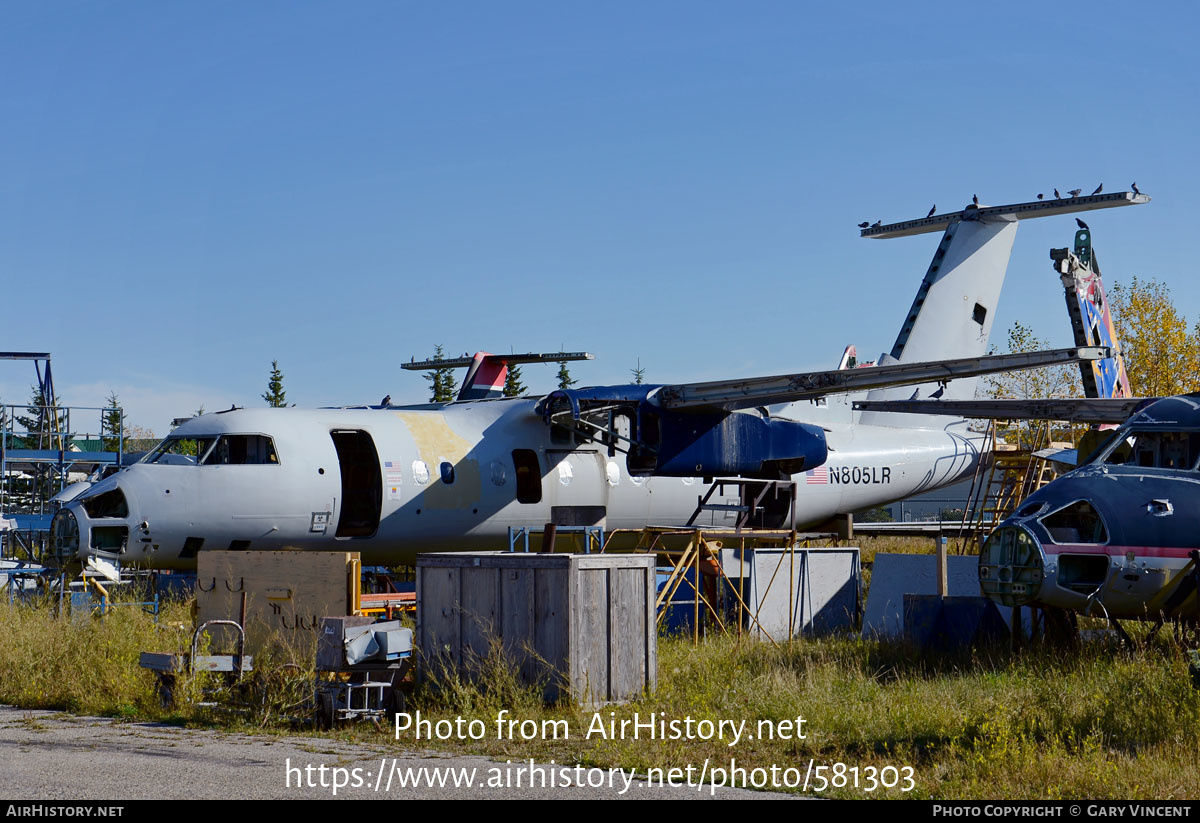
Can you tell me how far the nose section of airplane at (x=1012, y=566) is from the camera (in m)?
11.3

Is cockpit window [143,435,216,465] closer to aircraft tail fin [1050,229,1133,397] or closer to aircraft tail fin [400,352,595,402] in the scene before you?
aircraft tail fin [400,352,595,402]

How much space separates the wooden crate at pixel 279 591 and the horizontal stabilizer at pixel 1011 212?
56.4 ft

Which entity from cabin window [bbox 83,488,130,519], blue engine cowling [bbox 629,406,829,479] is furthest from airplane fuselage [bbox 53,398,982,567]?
blue engine cowling [bbox 629,406,829,479]

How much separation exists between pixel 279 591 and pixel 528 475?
6.80 meters

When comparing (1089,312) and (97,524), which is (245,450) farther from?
(1089,312)

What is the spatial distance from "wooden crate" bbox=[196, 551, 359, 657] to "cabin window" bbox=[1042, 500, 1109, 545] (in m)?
7.47

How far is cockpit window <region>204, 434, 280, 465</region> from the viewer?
17141mm

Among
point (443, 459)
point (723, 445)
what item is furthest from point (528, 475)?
point (723, 445)

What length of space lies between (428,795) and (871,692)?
518cm

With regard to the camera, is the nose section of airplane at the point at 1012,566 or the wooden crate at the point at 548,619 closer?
the wooden crate at the point at 548,619

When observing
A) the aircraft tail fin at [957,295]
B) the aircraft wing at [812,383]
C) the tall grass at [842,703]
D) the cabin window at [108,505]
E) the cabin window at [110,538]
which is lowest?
the tall grass at [842,703]

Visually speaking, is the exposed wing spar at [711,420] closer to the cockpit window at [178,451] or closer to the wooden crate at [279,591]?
the cockpit window at [178,451]

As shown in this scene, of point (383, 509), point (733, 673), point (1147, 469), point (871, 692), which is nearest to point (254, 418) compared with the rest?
point (383, 509)

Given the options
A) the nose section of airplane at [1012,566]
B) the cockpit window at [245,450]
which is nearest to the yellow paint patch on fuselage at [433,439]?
the cockpit window at [245,450]
